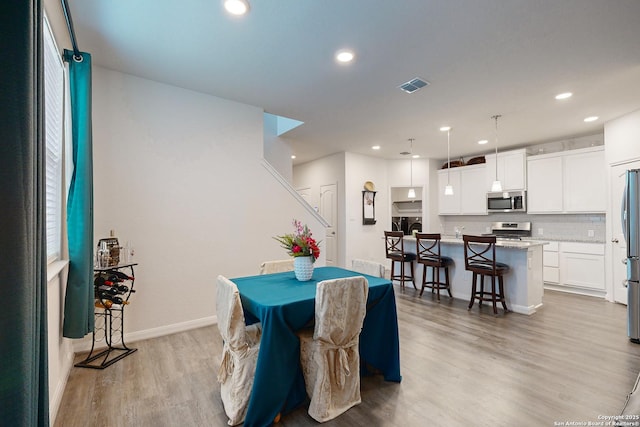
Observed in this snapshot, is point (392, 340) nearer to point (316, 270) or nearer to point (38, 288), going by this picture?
point (316, 270)

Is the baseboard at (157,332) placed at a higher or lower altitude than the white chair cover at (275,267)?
lower

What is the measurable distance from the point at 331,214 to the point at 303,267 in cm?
455

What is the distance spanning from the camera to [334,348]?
1.96 metres

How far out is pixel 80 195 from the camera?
241 centimetres

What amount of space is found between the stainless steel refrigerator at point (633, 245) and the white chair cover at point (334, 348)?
304 cm

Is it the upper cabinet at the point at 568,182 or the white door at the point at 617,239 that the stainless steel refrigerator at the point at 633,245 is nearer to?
the white door at the point at 617,239

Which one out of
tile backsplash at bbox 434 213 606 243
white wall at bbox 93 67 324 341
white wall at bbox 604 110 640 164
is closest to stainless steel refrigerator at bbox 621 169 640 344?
white wall at bbox 604 110 640 164

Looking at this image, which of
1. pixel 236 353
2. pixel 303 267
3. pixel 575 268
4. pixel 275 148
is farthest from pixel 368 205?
pixel 236 353

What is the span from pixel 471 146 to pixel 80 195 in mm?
6504

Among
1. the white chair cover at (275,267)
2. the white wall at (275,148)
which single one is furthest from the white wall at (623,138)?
the white wall at (275,148)

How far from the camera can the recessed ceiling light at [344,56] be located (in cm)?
270

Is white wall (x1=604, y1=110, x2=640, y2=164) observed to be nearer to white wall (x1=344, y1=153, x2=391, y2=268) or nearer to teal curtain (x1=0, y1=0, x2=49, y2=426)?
white wall (x1=344, y1=153, x2=391, y2=268)

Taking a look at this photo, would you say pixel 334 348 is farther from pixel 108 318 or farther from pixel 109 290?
pixel 108 318

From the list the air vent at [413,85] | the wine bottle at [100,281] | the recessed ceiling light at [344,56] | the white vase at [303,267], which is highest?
the recessed ceiling light at [344,56]
